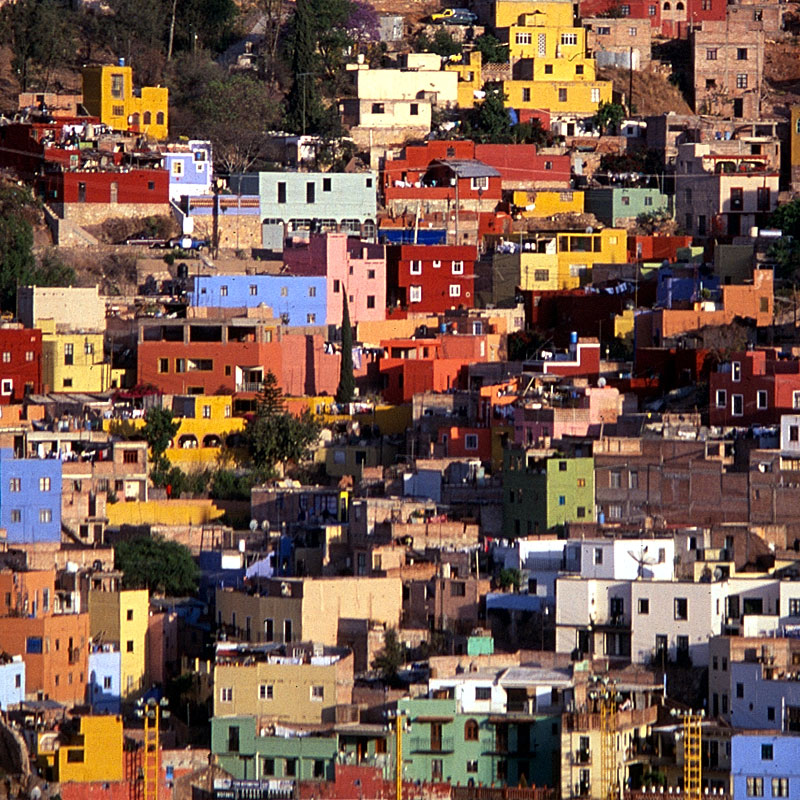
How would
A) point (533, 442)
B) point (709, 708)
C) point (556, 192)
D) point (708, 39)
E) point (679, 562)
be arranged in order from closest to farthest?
point (709, 708), point (679, 562), point (533, 442), point (556, 192), point (708, 39)

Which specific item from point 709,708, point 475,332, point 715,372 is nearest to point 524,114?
point 475,332

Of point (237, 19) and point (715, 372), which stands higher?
point (237, 19)

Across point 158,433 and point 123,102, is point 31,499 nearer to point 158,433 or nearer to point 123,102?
point 158,433

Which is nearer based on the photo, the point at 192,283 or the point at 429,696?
the point at 429,696

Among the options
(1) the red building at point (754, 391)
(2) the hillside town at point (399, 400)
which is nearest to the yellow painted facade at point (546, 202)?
(2) the hillside town at point (399, 400)

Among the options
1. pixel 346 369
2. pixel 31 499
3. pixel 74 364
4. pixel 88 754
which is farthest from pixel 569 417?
pixel 88 754

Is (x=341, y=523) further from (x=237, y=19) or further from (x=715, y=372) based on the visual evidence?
(x=237, y=19)
